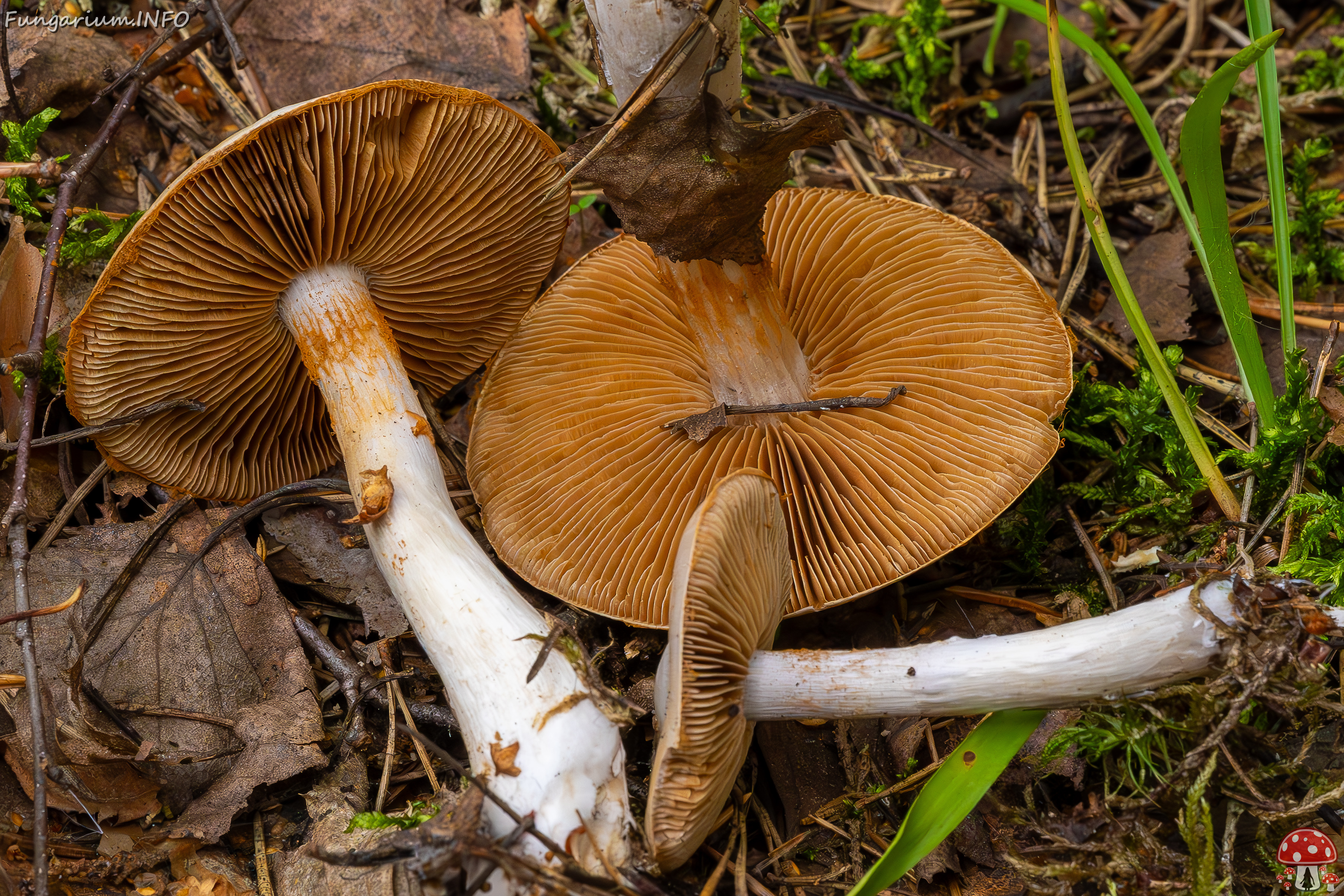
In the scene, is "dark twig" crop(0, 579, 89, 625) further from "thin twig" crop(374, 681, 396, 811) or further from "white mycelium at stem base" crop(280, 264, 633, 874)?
"thin twig" crop(374, 681, 396, 811)

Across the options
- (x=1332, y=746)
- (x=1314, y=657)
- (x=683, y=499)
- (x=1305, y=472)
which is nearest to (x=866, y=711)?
(x=683, y=499)

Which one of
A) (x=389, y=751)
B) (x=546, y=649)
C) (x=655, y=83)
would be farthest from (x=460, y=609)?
(x=655, y=83)

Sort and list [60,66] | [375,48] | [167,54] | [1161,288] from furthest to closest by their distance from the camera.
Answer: [375,48] < [1161,288] < [60,66] < [167,54]

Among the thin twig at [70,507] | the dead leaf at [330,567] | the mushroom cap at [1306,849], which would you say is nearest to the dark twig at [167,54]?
the thin twig at [70,507]

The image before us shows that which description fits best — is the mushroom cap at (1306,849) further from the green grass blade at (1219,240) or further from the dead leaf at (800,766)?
the green grass blade at (1219,240)

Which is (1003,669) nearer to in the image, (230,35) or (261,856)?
(261,856)

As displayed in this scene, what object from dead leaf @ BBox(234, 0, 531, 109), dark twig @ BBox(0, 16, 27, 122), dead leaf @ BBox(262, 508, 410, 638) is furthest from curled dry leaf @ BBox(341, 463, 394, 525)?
dark twig @ BBox(0, 16, 27, 122)

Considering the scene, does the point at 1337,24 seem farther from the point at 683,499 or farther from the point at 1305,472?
the point at 683,499
